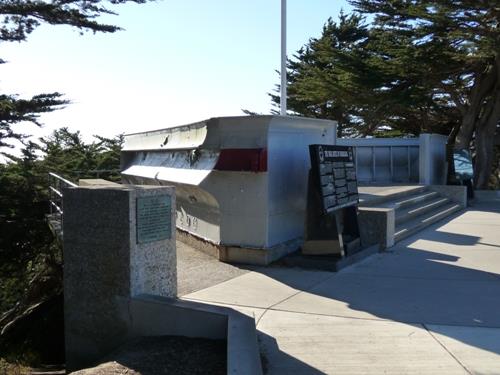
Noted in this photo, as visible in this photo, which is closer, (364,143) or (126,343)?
(126,343)

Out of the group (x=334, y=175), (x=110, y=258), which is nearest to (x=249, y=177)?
(x=334, y=175)

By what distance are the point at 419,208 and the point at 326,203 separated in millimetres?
6731

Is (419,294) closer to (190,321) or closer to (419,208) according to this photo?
(190,321)

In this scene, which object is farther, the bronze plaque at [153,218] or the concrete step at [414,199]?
the concrete step at [414,199]

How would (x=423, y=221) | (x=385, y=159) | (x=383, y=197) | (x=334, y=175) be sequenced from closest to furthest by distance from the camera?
(x=334, y=175) < (x=383, y=197) < (x=423, y=221) < (x=385, y=159)

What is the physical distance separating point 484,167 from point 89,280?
23.8 m

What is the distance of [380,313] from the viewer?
5.95 metres

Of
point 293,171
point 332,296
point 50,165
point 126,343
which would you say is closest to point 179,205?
point 293,171

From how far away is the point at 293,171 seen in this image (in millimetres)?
8625

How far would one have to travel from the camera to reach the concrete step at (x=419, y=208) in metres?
12.3

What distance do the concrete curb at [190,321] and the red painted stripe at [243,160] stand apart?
2.85m

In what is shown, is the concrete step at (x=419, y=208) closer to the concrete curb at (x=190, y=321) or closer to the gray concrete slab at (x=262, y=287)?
the gray concrete slab at (x=262, y=287)

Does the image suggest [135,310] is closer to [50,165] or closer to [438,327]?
[438,327]

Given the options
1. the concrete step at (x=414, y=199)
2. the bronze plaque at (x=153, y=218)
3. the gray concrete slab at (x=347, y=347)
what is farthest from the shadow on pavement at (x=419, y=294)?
A: the concrete step at (x=414, y=199)
